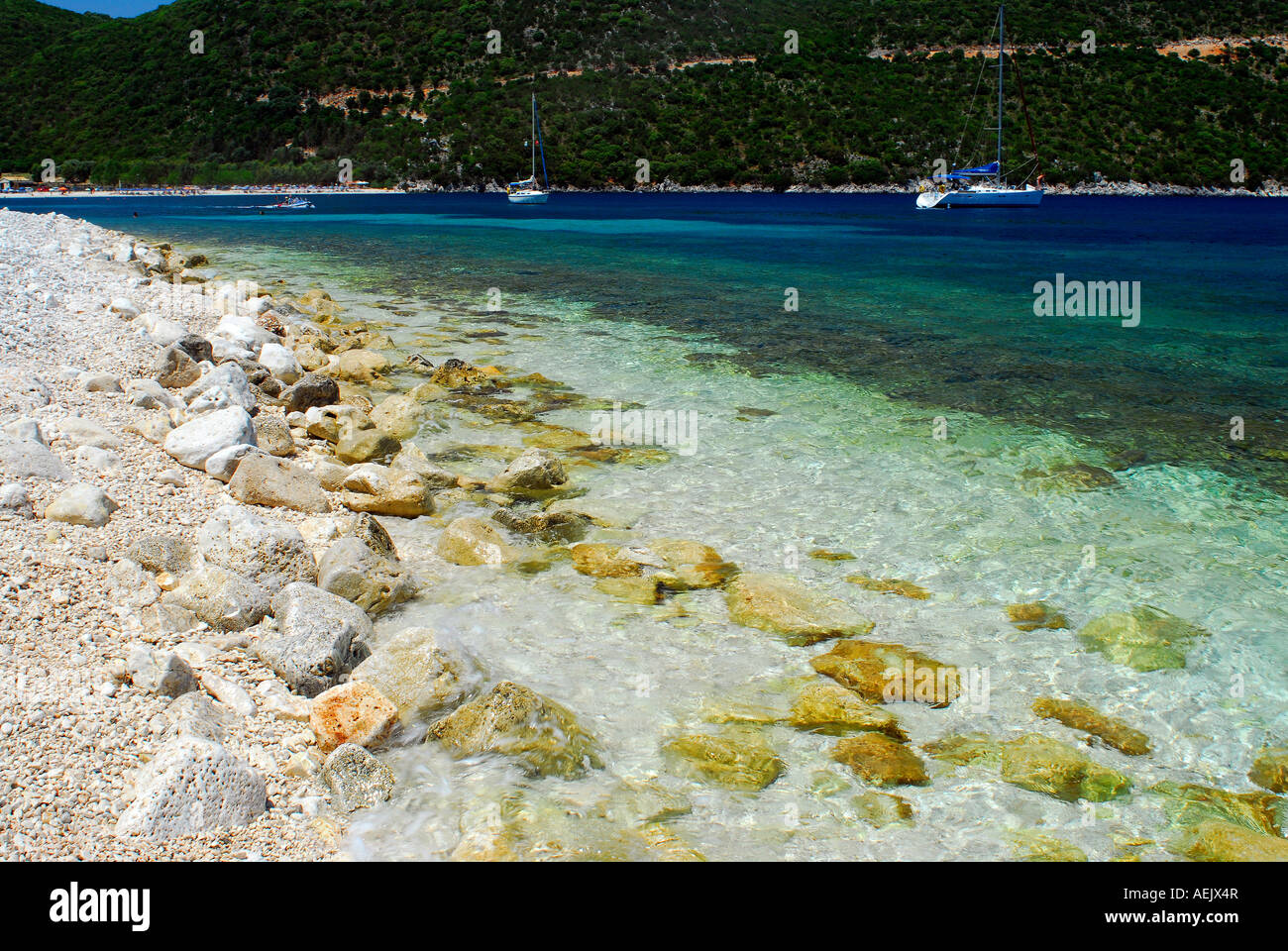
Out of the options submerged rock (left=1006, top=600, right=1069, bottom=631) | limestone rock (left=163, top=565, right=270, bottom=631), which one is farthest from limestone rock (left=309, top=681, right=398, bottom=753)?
submerged rock (left=1006, top=600, right=1069, bottom=631)

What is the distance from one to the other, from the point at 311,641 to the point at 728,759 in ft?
8.03

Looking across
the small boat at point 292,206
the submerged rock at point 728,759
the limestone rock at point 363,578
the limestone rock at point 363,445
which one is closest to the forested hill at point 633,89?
the small boat at point 292,206

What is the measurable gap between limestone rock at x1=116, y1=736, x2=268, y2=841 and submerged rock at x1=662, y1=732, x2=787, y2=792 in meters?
2.08

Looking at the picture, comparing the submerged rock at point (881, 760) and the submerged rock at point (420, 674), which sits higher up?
A: the submerged rock at point (420, 674)

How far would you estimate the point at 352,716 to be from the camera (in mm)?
4469

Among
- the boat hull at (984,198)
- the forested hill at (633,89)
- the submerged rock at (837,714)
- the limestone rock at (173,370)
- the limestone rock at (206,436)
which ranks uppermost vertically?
the forested hill at (633,89)

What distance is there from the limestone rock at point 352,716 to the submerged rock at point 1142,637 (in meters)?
4.61

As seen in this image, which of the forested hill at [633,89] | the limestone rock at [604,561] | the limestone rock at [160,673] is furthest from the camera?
the forested hill at [633,89]

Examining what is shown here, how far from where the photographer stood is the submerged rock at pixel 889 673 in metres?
5.22

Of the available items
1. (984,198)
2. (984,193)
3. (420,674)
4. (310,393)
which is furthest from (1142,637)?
(984,198)

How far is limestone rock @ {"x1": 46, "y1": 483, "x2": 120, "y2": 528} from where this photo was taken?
555 cm

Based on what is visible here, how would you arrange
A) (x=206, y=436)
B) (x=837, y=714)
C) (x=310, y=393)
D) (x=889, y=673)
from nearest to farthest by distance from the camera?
(x=837, y=714)
(x=889, y=673)
(x=206, y=436)
(x=310, y=393)

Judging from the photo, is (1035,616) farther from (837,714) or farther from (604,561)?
(604,561)

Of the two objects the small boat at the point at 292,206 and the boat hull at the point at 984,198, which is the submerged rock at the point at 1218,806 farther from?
the small boat at the point at 292,206
